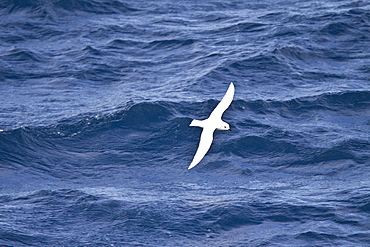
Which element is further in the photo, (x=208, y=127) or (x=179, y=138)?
(x=179, y=138)

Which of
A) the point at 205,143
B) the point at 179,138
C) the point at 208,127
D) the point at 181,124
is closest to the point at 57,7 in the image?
the point at 181,124

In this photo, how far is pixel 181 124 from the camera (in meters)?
26.8

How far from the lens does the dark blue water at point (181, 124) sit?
2181 centimetres

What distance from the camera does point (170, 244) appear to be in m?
20.9

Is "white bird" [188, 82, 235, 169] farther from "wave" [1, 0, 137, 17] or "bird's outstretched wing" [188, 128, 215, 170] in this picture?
"wave" [1, 0, 137, 17]

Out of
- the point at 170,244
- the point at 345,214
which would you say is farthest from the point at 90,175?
the point at 345,214

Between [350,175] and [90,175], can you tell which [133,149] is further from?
[350,175]

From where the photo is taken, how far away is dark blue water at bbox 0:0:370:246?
21.8 meters

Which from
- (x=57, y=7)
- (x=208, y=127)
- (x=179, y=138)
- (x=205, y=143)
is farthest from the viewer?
(x=57, y=7)

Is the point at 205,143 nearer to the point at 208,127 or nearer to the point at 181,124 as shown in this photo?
the point at 208,127

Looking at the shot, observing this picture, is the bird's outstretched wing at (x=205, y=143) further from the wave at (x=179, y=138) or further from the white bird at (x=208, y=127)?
the wave at (x=179, y=138)

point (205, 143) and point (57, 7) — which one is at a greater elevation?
point (57, 7)

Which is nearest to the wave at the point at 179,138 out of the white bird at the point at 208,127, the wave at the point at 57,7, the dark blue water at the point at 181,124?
the dark blue water at the point at 181,124

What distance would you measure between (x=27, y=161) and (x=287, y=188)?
9.01 metres
